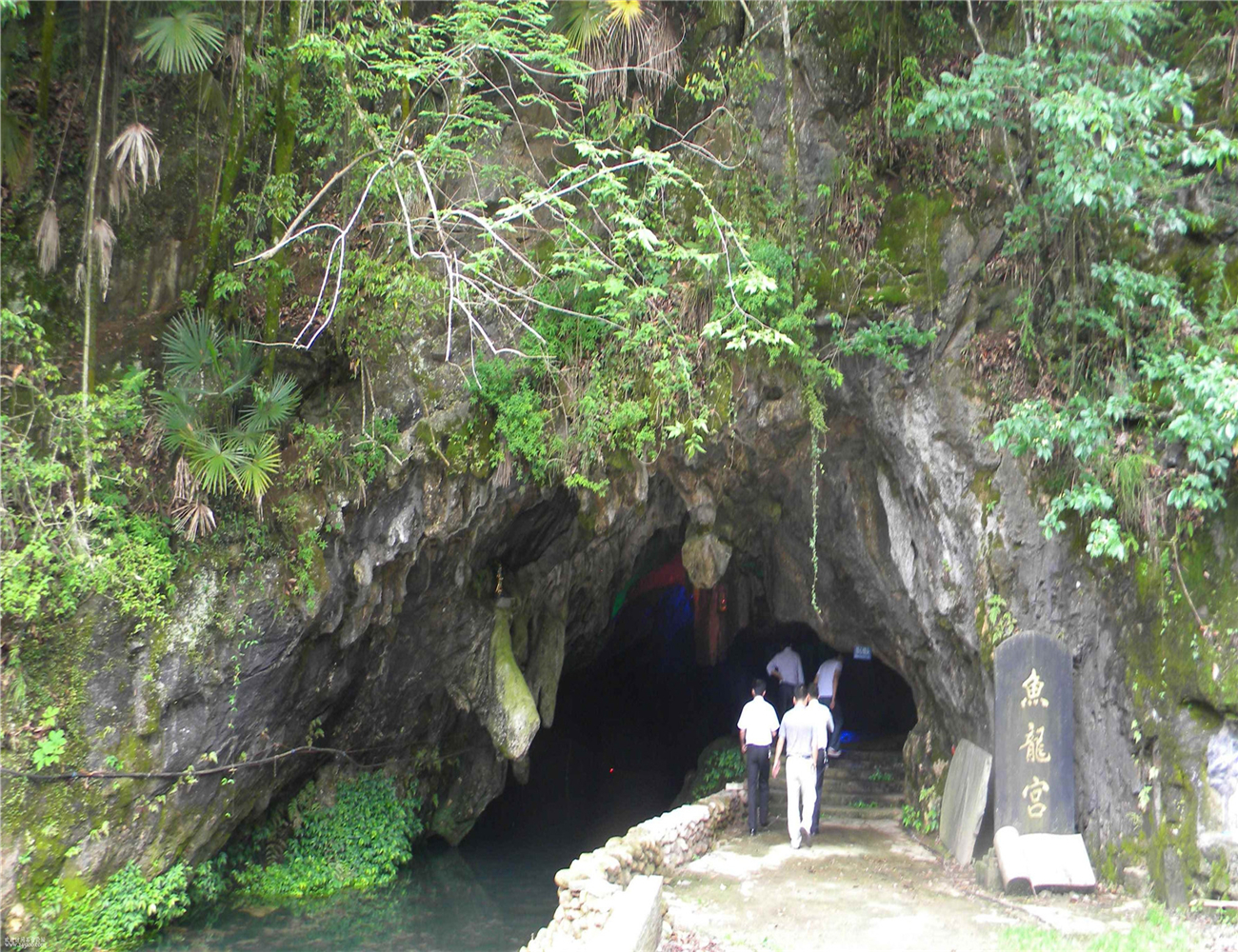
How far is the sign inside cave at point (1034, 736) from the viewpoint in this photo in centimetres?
763

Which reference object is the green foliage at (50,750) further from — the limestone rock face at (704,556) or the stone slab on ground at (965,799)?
the stone slab on ground at (965,799)

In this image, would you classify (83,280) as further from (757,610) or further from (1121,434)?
(757,610)

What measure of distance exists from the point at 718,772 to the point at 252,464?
8891 mm

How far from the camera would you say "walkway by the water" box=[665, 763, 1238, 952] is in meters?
6.36

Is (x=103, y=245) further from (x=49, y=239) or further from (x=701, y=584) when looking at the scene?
(x=701, y=584)

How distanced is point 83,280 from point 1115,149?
893cm

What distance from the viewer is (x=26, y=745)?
7.41 metres

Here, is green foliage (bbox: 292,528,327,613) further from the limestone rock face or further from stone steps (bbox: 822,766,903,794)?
stone steps (bbox: 822,766,903,794)

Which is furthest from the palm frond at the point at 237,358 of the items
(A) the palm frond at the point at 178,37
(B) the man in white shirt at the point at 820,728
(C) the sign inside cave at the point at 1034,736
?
(C) the sign inside cave at the point at 1034,736

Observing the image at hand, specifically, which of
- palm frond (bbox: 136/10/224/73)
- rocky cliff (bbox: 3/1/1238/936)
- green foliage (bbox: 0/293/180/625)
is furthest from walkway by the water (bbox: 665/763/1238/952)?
palm frond (bbox: 136/10/224/73)

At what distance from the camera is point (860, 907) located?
7.18 metres

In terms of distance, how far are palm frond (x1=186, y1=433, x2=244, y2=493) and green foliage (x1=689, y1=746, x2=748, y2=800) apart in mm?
8624

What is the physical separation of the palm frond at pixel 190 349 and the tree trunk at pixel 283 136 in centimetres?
56

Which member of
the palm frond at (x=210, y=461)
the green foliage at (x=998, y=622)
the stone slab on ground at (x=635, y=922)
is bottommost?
the stone slab on ground at (x=635, y=922)
